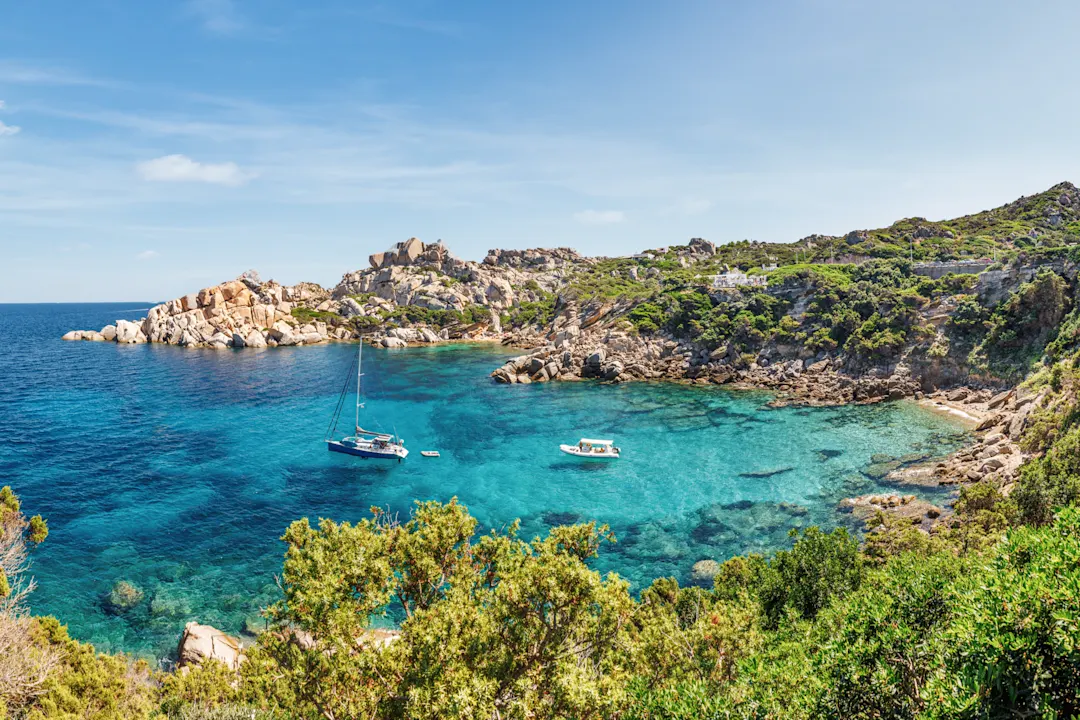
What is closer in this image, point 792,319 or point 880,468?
point 880,468

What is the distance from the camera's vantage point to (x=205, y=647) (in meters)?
22.3

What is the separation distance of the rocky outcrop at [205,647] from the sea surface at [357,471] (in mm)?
1251

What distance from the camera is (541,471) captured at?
1793 inches

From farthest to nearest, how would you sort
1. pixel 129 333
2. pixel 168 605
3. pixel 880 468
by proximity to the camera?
pixel 129 333, pixel 880 468, pixel 168 605

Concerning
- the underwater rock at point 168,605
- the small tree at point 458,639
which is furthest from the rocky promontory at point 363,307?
the small tree at point 458,639

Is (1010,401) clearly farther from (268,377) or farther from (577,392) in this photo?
(268,377)

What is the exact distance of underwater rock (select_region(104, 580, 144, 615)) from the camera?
2578 centimetres

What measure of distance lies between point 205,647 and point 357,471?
23.0m

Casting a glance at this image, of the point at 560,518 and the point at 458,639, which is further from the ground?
the point at 458,639

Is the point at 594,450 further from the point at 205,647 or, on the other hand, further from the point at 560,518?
the point at 205,647

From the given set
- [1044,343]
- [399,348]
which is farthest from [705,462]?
[399,348]

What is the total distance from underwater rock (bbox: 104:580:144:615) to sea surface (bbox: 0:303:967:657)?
292mm

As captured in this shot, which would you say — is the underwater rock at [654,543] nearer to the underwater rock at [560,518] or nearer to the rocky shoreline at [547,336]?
the underwater rock at [560,518]

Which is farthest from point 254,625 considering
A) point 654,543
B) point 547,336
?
point 547,336
